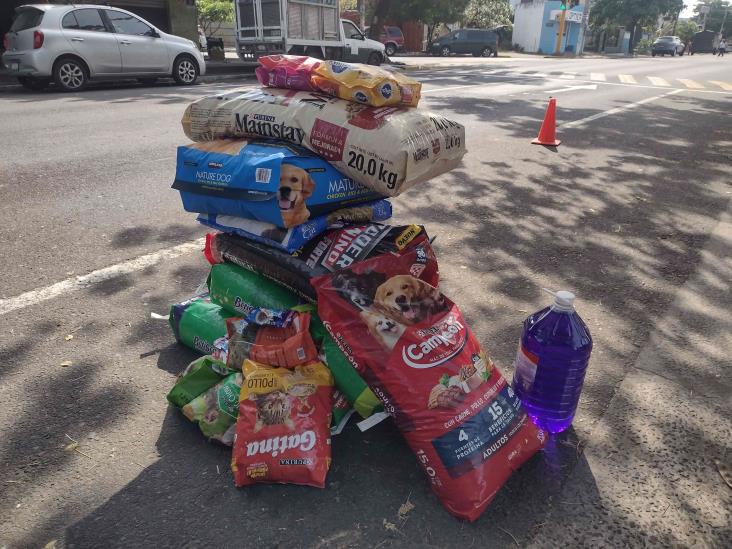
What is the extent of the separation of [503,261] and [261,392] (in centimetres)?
236

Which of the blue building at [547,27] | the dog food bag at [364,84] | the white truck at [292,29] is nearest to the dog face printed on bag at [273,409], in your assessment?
the dog food bag at [364,84]

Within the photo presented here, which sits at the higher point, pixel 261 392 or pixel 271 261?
pixel 271 261

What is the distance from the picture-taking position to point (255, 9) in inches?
666

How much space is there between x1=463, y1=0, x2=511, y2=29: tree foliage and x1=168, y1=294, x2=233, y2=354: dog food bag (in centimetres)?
4784

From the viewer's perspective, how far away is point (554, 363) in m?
2.16

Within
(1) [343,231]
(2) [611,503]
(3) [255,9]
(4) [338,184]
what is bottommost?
(2) [611,503]

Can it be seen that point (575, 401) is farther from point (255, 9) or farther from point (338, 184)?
point (255, 9)

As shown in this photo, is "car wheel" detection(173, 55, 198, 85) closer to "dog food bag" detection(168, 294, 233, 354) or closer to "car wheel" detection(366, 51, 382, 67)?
"car wheel" detection(366, 51, 382, 67)

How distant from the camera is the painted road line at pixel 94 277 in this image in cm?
304

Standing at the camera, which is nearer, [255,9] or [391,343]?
[391,343]

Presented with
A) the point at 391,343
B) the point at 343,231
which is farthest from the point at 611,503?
the point at 343,231

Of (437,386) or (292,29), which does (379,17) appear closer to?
(292,29)

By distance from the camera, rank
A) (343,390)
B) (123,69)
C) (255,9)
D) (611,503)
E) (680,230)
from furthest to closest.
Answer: (255,9), (123,69), (680,230), (343,390), (611,503)

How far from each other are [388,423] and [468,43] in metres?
36.6
